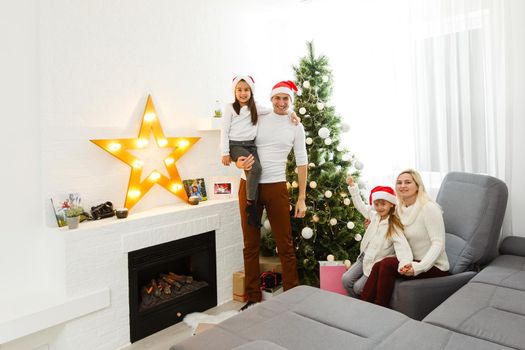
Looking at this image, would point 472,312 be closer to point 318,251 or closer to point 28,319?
point 318,251

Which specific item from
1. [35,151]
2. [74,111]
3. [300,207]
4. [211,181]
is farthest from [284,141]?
[35,151]

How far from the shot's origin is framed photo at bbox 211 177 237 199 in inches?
141

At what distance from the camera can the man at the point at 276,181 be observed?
3.02m

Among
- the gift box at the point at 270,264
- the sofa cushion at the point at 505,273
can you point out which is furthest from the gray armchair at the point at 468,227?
the gift box at the point at 270,264

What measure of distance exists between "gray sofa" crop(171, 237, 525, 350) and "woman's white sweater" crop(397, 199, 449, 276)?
0.84 ft

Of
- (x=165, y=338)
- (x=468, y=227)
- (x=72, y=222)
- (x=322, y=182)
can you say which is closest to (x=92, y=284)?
(x=72, y=222)

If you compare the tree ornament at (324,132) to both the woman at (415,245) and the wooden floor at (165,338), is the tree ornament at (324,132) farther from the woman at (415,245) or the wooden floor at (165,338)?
the wooden floor at (165,338)

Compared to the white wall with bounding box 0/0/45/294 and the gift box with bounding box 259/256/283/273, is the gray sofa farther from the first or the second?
the white wall with bounding box 0/0/45/294

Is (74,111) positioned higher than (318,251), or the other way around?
(74,111)

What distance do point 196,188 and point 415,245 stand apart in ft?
6.34

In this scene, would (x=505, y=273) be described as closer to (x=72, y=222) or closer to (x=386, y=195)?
(x=386, y=195)

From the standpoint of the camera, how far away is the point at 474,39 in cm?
298

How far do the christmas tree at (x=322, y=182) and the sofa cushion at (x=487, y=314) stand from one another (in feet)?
4.15

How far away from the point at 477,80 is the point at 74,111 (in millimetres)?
3078
